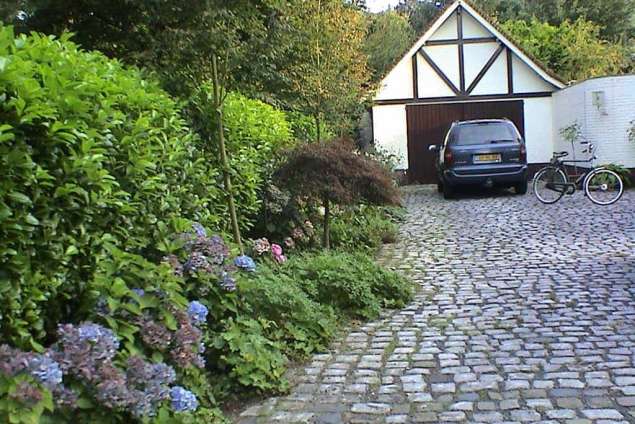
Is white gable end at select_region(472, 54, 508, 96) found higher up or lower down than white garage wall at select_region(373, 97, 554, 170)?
higher up

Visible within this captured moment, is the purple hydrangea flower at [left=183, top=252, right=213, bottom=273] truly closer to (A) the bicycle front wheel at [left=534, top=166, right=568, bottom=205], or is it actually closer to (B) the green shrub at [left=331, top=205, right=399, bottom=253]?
(B) the green shrub at [left=331, top=205, right=399, bottom=253]

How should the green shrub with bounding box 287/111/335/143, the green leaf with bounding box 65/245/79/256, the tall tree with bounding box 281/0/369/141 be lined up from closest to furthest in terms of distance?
the green leaf with bounding box 65/245/79/256 < the green shrub with bounding box 287/111/335/143 < the tall tree with bounding box 281/0/369/141

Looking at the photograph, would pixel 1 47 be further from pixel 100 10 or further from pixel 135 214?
pixel 100 10

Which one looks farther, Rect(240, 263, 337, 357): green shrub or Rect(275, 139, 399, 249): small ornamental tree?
Rect(275, 139, 399, 249): small ornamental tree

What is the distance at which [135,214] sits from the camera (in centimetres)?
412

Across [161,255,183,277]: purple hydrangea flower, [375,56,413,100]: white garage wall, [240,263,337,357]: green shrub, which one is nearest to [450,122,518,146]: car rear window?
[375,56,413,100]: white garage wall

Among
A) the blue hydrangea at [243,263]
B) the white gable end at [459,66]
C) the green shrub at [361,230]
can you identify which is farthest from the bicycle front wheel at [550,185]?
the blue hydrangea at [243,263]

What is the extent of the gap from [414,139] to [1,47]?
1880 centimetres

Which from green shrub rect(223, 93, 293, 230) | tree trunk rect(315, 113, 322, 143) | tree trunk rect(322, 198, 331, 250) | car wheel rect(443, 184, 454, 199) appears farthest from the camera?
car wheel rect(443, 184, 454, 199)

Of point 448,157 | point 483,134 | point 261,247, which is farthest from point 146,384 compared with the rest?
point 483,134

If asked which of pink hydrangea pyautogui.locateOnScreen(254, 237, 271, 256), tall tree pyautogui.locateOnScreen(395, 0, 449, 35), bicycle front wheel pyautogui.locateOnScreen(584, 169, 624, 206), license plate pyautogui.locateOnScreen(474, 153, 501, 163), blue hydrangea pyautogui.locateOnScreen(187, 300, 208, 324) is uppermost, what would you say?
tall tree pyautogui.locateOnScreen(395, 0, 449, 35)

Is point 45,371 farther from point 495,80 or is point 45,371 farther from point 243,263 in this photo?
point 495,80

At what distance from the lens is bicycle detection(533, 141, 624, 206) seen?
13.7 m

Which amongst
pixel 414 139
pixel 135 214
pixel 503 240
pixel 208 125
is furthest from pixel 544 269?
pixel 414 139
